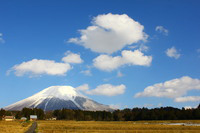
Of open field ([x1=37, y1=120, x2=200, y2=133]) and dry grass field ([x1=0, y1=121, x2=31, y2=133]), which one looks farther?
open field ([x1=37, y1=120, x2=200, y2=133])

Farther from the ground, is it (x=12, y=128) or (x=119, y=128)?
(x=12, y=128)

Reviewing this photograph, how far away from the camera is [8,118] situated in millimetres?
199000

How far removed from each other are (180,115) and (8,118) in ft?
435

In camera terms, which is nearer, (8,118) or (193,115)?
(193,115)

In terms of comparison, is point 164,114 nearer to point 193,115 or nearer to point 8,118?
point 193,115

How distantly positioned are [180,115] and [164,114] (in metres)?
13.0

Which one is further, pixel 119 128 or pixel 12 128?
pixel 119 128

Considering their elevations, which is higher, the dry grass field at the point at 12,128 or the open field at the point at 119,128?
the dry grass field at the point at 12,128

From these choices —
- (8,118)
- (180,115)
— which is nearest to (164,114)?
(180,115)

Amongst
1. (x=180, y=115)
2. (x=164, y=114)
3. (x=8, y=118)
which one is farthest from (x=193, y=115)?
(x=8, y=118)

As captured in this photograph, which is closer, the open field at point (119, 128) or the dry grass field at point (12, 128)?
the dry grass field at point (12, 128)

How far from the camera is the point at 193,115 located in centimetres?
18312

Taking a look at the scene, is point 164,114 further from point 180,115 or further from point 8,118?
point 8,118

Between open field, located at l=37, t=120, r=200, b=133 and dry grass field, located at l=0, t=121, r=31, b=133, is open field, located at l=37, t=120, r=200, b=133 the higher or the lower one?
the lower one
